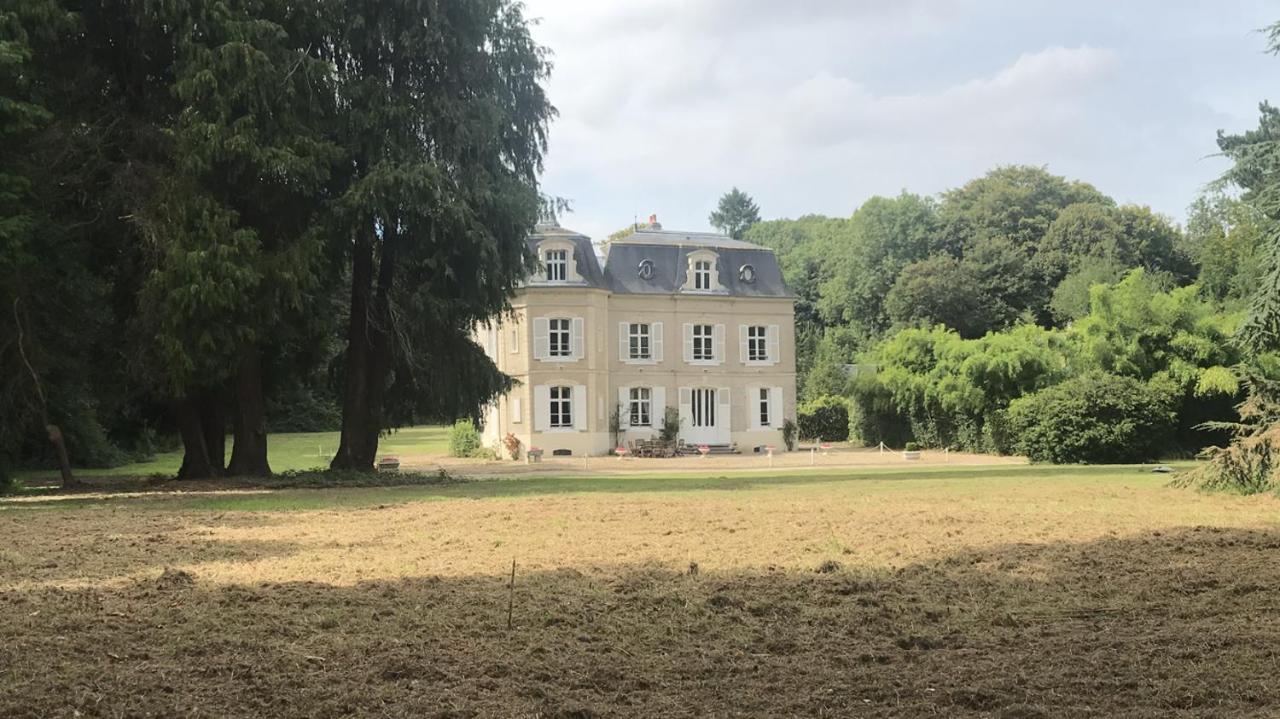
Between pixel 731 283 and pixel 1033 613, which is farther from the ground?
pixel 731 283

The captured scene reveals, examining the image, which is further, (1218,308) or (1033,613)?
(1218,308)

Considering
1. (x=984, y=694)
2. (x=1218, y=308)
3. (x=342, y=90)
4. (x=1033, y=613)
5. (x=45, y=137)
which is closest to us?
(x=984, y=694)

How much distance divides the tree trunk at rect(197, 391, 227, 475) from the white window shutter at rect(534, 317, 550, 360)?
45.2 feet

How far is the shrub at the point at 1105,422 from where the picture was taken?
85.7 ft

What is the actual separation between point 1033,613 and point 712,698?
2.90 metres

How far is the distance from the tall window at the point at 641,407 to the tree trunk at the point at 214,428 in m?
16.7

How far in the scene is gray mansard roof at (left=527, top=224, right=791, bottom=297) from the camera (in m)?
36.8

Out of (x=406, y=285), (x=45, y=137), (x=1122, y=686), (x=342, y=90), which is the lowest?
(x=1122, y=686)

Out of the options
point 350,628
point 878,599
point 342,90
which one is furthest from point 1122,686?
point 342,90

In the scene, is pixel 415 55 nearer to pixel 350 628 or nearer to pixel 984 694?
pixel 350 628

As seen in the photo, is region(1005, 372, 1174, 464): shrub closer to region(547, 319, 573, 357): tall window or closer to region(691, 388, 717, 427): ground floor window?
region(691, 388, 717, 427): ground floor window

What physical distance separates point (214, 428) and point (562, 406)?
1465cm

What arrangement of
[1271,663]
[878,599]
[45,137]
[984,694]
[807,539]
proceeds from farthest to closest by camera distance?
Answer: 1. [45,137]
2. [807,539]
3. [878,599]
4. [1271,663]
5. [984,694]

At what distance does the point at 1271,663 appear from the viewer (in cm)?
544
